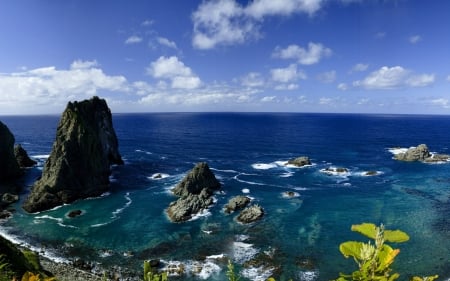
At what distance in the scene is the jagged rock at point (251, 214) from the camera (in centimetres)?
6384

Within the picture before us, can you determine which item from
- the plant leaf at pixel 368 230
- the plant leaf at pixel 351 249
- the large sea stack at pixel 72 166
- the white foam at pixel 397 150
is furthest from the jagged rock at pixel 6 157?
the white foam at pixel 397 150

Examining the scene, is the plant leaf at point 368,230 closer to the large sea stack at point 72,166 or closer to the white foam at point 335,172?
the large sea stack at point 72,166

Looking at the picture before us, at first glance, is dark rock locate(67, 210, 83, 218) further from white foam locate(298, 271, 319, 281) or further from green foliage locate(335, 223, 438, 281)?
green foliage locate(335, 223, 438, 281)

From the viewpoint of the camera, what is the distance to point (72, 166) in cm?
7812

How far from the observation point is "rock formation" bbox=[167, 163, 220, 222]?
216 ft

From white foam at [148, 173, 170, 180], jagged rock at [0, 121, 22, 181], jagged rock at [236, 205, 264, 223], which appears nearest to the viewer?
jagged rock at [236, 205, 264, 223]

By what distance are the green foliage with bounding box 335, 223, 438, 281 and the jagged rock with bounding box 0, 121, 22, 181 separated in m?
105

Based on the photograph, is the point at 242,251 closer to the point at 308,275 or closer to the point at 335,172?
the point at 308,275

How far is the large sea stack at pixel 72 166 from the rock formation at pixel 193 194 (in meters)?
20.3

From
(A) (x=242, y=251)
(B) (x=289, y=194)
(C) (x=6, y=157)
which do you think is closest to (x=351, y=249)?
(A) (x=242, y=251)

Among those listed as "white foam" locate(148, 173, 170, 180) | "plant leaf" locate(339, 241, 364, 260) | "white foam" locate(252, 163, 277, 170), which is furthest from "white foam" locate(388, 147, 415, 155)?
"plant leaf" locate(339, 241, 364, 260)

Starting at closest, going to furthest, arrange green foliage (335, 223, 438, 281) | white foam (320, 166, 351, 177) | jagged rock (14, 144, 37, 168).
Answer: green foliage (335, 223, 438, 281)
white foam (320, 166, 351, 177)
jagged rock (14, 144, 37, 168)

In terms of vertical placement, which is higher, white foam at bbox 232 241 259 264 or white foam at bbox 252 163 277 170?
white foam at bbox 252 163 277 170

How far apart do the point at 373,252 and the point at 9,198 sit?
84.6 metres
